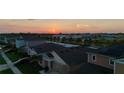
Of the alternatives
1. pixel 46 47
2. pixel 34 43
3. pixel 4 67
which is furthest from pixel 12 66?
pixel 46 47

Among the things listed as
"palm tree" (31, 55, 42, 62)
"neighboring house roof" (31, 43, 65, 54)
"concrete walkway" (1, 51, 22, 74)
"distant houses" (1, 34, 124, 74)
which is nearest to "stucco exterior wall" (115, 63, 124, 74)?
"distant houses" (1, 34, 124, 74)

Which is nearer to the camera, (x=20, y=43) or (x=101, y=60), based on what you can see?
(x=101, y=60)

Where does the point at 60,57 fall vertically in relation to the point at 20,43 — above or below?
below

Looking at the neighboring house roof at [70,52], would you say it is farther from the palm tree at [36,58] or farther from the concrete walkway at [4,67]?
the concrete walkway at [4,67]

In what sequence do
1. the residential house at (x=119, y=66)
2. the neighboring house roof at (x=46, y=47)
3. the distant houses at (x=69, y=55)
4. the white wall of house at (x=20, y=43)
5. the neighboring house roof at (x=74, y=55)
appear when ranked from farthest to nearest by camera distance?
1. the white wall of house at (x=20, y=43)
2. the neighboring house roof at (x=46, y=47)
3. the neighboring house roof at (x=74, y=55)
4. the distant houses at (x=69, y=55)
5. the residential house at (x=119, y=66)

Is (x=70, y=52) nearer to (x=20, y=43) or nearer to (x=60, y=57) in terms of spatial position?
(x=60, y=57)

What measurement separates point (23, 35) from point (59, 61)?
86 centimetres

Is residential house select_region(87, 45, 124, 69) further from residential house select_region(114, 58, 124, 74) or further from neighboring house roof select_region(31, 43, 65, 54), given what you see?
neighboring house roof select_region(31, 43, 65, 54)

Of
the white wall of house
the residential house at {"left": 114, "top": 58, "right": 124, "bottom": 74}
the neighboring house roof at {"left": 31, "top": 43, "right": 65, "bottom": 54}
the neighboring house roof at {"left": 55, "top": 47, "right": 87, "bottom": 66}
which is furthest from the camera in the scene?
the white wall of house

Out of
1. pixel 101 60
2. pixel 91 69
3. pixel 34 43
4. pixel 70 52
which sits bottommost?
pixel 91 69

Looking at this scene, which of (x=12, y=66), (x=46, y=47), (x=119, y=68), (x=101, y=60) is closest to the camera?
(x=119, y=68)

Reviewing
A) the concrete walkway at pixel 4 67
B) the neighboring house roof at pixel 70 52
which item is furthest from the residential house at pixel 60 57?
the concrete walkway at pixel 4 67
